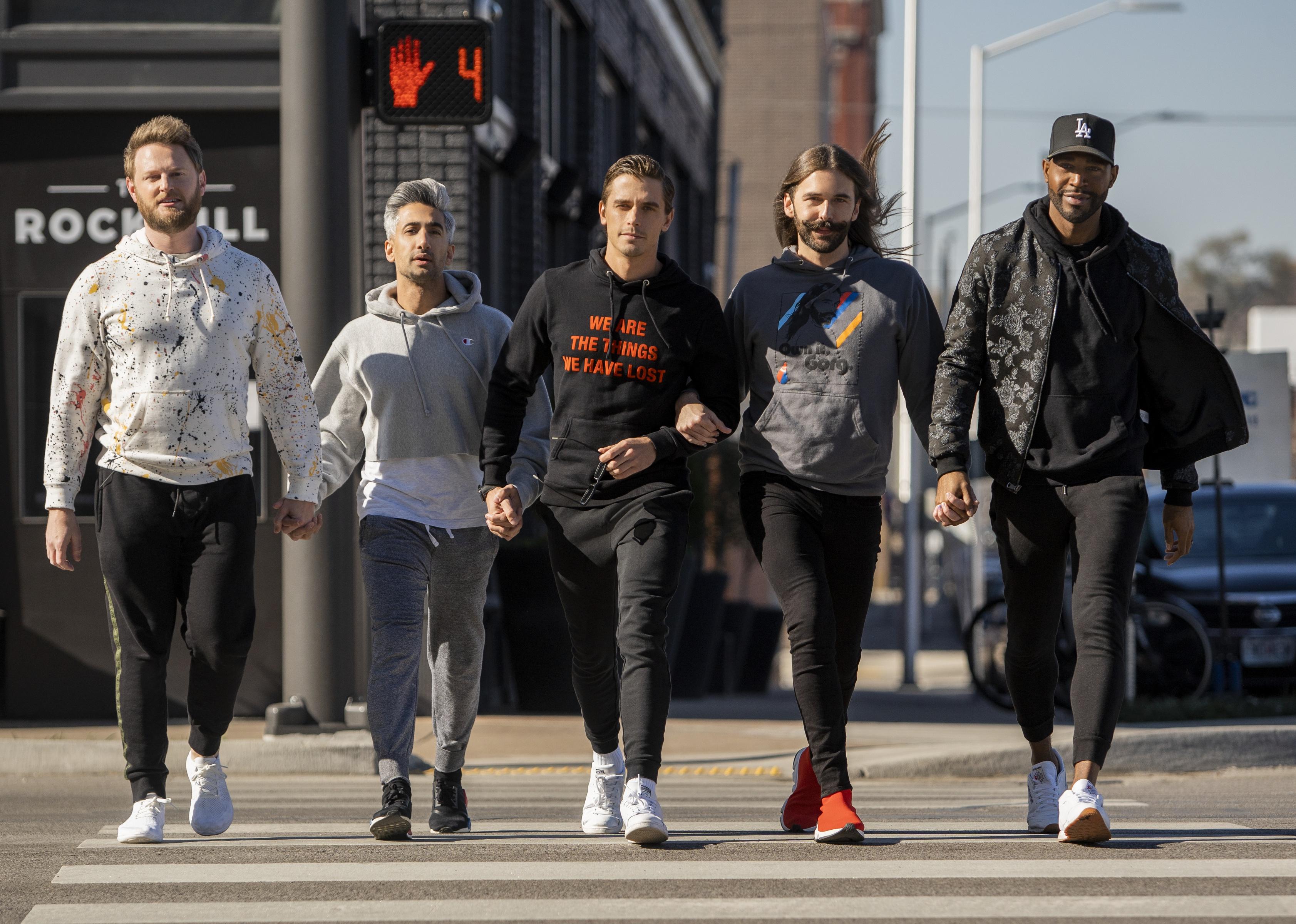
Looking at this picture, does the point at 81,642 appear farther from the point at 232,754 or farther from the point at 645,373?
the point at 645,373

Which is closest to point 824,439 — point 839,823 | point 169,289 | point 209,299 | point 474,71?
point 839,823

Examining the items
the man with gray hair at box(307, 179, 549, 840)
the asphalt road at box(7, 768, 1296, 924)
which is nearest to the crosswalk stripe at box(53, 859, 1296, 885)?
the asphalt road at box(7, 768, 1296, 924)

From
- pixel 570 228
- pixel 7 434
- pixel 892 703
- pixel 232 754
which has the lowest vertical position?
pixel 892 703

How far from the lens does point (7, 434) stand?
29.9ft

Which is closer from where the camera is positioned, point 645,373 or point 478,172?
point 645,373

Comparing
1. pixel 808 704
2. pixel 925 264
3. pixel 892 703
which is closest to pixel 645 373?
pixel 808 704

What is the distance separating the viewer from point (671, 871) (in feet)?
14.6

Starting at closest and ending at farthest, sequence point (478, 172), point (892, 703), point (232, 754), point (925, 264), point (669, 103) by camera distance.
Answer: point (232, 754) < point (478, 172) < point (892, 703) < point (669, 103) < point (925, 264)

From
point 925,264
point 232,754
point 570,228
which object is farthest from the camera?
point 925,264

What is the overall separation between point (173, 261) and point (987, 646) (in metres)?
8.66

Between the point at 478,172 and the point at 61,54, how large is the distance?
3.33 meters

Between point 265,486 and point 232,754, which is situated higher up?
point 265,486

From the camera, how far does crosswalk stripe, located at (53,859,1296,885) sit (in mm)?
4383

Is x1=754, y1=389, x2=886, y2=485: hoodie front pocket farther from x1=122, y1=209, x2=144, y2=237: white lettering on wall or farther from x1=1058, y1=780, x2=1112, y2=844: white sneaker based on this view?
x1=122, y1=209, x2=144, y2=237: white lettering on wall
